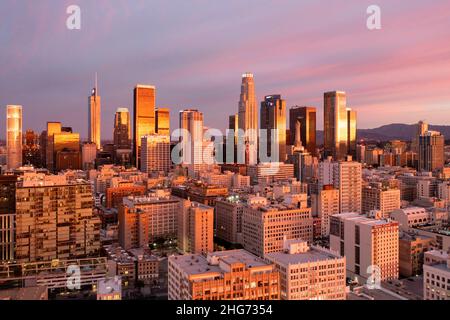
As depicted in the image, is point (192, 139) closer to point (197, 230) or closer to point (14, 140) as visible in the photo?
point (14, 140)

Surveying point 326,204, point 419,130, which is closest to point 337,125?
point 419,130

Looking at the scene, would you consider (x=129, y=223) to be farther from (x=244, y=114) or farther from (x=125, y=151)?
(x=125, y=151)

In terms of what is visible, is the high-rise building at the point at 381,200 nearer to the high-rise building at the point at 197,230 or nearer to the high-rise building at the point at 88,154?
the high-rise building at the point at 197,230

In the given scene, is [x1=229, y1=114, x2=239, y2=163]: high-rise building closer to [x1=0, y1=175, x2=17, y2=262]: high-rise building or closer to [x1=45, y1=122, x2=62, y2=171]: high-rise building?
[x1=45, y1=122, x2=62, y2=171]: high-rise building

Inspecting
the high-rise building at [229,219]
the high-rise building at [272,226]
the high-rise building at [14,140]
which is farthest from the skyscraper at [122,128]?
the high-rise building at [272,226]

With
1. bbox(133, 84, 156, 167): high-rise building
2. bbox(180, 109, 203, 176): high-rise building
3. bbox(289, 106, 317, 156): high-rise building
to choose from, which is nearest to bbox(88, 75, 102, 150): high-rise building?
bbox(133, 84, 156, 167): high-rise building
